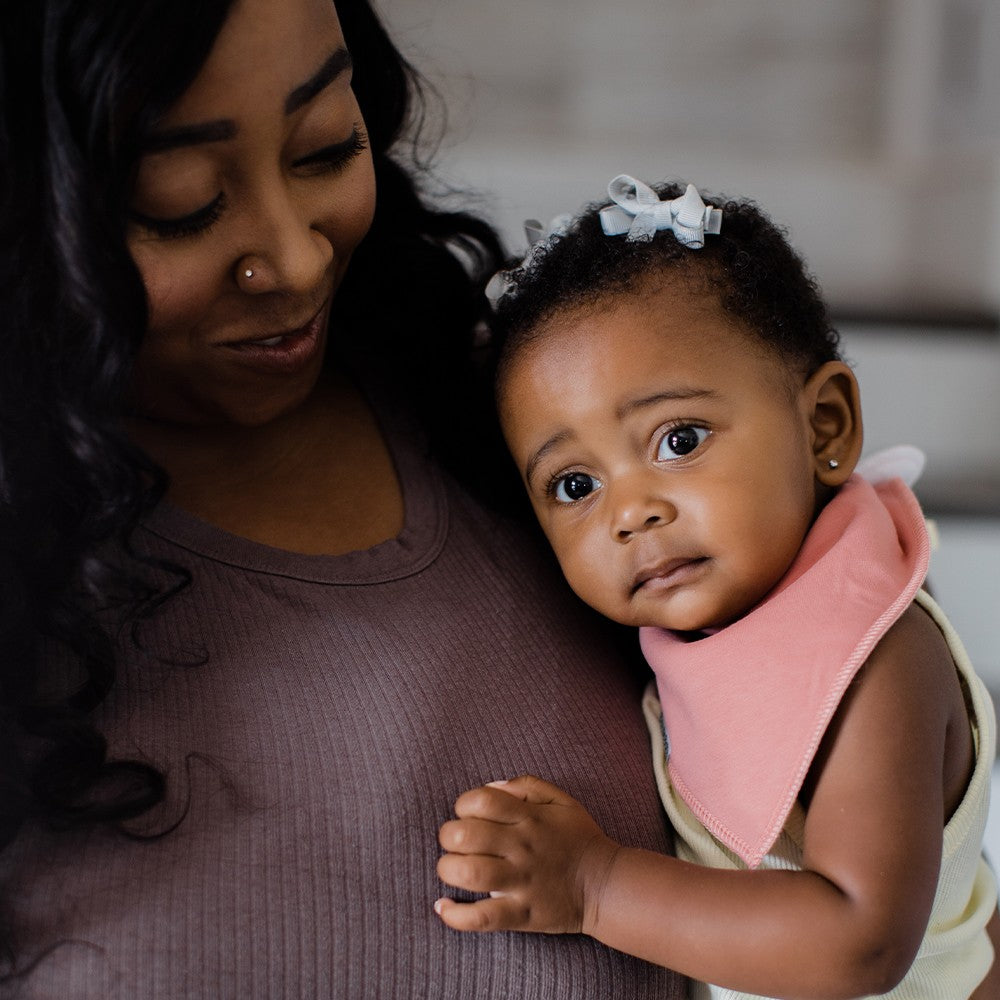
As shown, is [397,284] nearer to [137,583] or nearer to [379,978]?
[137,583]

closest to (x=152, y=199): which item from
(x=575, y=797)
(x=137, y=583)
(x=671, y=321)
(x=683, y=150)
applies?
(x=137, y=583)

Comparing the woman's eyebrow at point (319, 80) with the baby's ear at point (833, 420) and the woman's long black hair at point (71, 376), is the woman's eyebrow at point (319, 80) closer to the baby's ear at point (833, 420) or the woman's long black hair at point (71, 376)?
the woman's long black hair at point (71, 376)

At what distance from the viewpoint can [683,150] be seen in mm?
1826

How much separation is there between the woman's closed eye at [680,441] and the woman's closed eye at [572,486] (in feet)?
0.24

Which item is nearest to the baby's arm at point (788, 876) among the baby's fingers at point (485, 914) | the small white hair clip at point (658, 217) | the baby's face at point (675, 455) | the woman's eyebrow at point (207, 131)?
the baby's fingers at point (485, 914)

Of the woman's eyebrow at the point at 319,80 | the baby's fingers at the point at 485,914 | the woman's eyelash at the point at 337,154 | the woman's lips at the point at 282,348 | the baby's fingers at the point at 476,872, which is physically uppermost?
the woman's eyebrow at the point at 319,80

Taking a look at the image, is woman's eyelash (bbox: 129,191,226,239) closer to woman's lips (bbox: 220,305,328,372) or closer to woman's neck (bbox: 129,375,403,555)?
woman's lips (bbox: 220,305,328,372)

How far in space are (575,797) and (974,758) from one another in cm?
34

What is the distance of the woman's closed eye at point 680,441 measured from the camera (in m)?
0.94

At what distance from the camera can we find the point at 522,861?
2.60 ft

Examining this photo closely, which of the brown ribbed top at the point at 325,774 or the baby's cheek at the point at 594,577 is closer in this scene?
the brown ribbed top at the point at 325,774

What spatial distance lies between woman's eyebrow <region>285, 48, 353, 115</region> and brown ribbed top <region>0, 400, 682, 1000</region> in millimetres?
335

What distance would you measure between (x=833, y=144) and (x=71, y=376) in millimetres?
1374

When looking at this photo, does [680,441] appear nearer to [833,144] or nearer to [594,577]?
[594,577]
